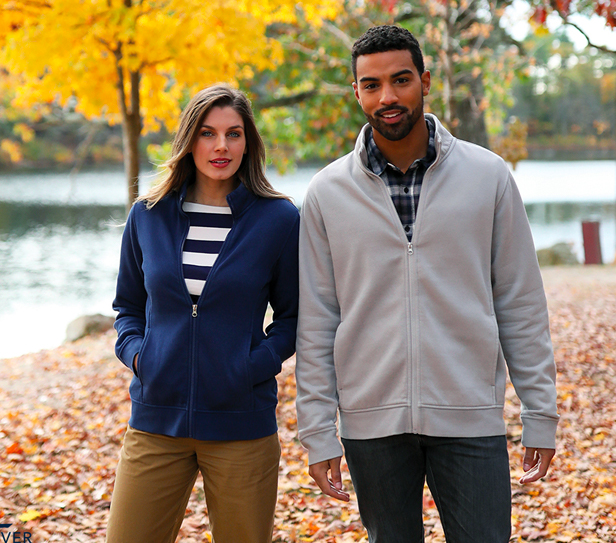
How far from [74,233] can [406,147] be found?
A: 1100 inches

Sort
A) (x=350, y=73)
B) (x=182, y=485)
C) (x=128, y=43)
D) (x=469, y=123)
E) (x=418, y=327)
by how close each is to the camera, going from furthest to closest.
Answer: (x=350, y=73)
(x=469, y=123)
(x=128, y=43)
(x=182, y=485)
(x=418, y=327)

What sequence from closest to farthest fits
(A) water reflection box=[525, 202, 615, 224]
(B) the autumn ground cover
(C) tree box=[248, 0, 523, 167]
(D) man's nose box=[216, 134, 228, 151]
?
(D) man's nose box=[216, 134, 228, 151]
(B) the autumn ground cover
(C) tree box=[248, 0, 523, 167]
(A) water reflection box=[525, 202, 615, 224]

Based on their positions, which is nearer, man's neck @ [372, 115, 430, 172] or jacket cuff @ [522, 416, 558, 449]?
jacket cuff @ [522, 416, 558, 449]

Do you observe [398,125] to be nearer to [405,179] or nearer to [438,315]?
[405,179]

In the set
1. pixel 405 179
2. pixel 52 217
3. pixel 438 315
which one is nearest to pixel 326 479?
pixel 438 315

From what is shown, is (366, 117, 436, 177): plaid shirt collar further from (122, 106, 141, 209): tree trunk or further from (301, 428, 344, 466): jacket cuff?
(122, 106, 141, 209): tree trunk

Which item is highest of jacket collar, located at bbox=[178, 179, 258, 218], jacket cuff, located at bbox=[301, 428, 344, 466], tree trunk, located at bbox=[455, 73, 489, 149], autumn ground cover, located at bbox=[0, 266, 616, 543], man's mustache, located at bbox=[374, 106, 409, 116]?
tree trunk, located at bbox=[455, 73, 489, 149]

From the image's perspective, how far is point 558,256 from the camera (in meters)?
15.7

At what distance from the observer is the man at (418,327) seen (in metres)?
2.39

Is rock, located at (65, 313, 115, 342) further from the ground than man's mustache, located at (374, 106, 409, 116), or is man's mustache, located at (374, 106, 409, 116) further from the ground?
man's mustache, located at (374, 106, 409, 116)

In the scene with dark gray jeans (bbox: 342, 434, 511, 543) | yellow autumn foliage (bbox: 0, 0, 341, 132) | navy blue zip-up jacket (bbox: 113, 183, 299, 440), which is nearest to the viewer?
dark gray jeans (bbox: 342, 434, 511, 543)

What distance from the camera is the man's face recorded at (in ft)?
8.17

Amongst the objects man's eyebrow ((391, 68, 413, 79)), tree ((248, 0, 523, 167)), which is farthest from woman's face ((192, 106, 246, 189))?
tree ((248, 0, 523, 167))

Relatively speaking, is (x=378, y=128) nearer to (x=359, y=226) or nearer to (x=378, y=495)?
(x=359, y=226)
